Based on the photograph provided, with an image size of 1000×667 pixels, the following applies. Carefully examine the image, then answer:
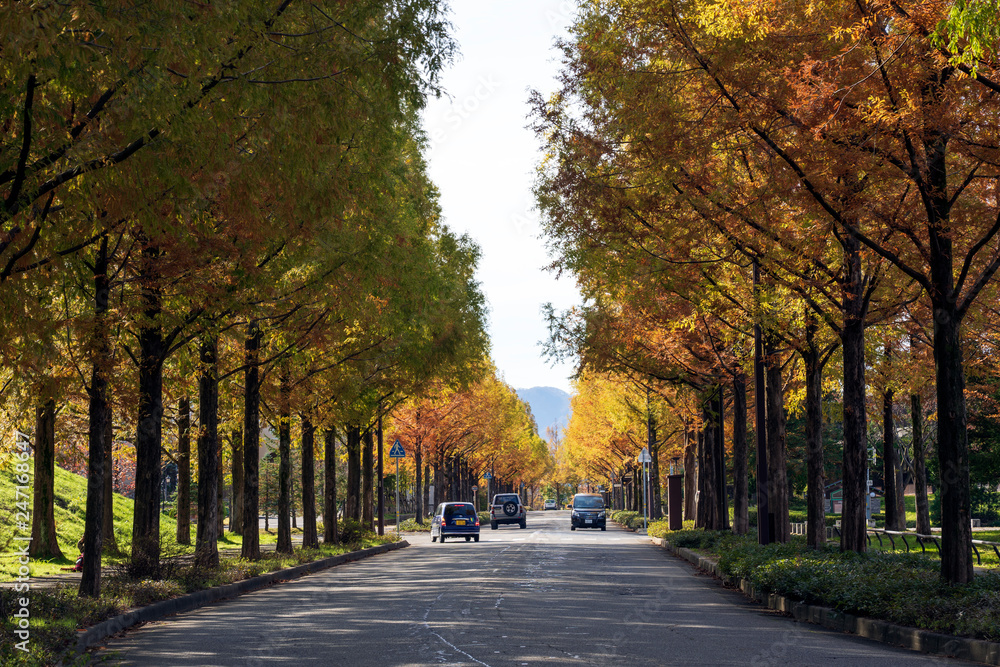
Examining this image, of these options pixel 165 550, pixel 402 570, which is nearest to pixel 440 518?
pixel 165 550

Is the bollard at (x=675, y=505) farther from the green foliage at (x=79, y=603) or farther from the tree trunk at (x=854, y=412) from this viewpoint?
the green foliage at (x=79, y=603)

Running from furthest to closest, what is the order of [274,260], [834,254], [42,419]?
[42,419], [834,254], [274,260]

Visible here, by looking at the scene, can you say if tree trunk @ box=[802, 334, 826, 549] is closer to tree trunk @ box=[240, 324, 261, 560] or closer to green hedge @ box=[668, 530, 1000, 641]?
green hedge @ box=[668, 530, 1000, 641]

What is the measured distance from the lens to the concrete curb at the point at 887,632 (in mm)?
9348

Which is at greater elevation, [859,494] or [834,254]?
[834,254]

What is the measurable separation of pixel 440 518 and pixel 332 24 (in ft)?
111

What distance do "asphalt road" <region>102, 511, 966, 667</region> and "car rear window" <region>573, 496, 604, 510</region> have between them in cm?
3765

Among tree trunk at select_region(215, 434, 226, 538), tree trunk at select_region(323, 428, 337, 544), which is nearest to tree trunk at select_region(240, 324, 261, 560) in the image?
tree trunk at select_region(215, 434, 226, 538)

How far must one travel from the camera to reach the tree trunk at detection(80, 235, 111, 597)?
1296 centimetres

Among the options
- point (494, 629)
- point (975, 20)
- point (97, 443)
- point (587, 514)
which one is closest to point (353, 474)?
point (587, 514)

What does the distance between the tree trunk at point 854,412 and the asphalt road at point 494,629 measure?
2.44m

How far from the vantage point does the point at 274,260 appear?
51.7 ft

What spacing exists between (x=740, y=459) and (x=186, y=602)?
16427 millimetres

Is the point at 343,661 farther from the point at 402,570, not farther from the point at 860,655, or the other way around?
the point at 402,570
